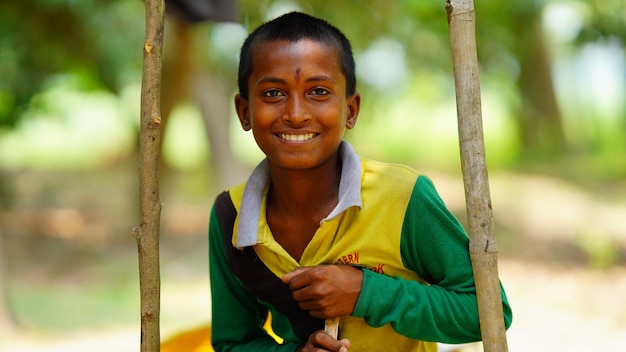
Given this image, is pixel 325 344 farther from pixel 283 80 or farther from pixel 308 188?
pixel 283 80

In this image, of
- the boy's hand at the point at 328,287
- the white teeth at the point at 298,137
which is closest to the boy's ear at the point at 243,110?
the white teeth at the point at 298,137

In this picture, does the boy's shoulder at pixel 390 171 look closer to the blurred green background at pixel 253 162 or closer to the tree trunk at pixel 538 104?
the blurred green background at pixel 253 162

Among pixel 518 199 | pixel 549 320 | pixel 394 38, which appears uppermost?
pixel 394 38

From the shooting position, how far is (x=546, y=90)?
446 inches

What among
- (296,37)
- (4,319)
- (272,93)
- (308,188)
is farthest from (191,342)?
(4,319)

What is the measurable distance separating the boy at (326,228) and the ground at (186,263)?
2.07 m

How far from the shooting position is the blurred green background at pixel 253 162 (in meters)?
6.11

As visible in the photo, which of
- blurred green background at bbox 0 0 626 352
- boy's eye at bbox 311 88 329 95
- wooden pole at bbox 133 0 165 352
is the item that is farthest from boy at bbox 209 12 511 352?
blurred green background at bbox 0 0 626 352

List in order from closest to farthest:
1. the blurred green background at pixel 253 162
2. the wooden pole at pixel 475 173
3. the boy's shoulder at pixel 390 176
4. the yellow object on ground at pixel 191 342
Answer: the wooden pole at pixel 475 173, the boy's shoulder at pixel 390 176, the yellow object on ground at pixel 191 342, the blurred green background at pixel 253 162

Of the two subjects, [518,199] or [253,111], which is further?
[518,199]

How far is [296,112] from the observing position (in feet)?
5.80

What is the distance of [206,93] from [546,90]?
18.2 feet

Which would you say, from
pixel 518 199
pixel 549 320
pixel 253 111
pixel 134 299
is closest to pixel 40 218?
pixel 134 299

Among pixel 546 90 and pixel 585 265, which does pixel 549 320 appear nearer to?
pixel 585 265
